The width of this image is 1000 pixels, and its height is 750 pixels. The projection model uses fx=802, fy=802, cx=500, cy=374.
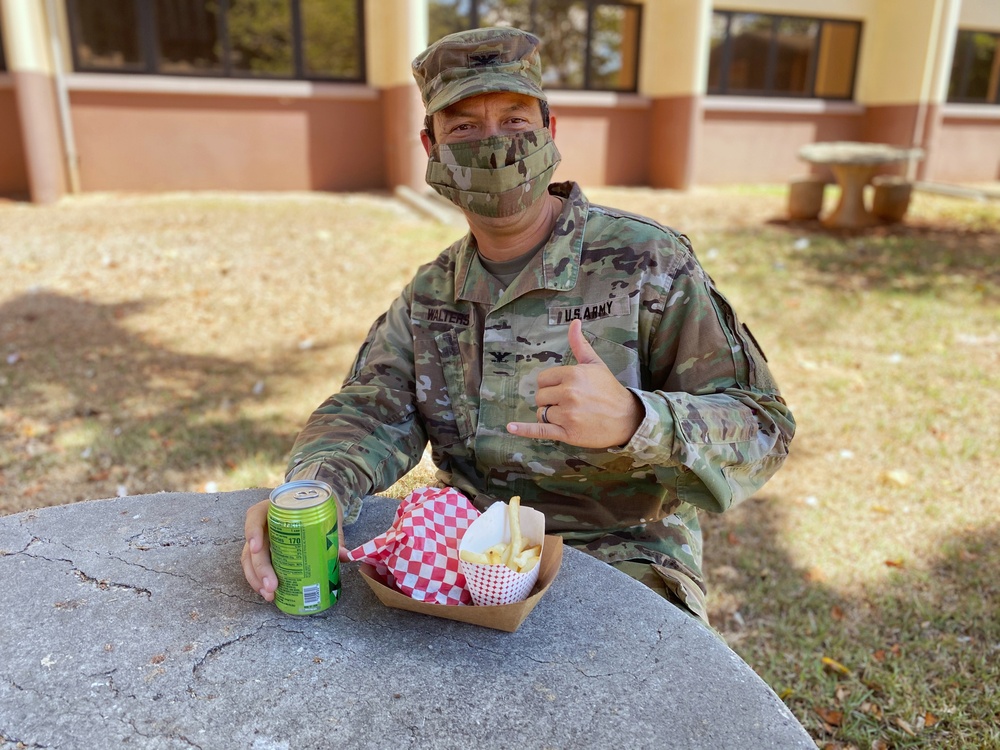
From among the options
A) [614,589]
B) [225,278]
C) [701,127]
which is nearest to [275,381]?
[225,278]

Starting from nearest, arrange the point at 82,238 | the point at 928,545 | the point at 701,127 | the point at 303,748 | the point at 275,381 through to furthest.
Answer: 1. the point at 303,748
2. the point at 928,545
3. the point at 275,381
4. the point at 82,238
5. the point at 701,127

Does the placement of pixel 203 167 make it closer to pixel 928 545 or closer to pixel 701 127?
pixel 701 127

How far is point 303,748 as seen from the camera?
1.12m

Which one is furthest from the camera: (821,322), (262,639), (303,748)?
(821,322)

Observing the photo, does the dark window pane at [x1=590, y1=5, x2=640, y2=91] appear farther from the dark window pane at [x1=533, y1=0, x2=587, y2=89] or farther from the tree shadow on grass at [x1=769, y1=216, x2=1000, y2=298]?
the tree shadow on grass at [x1=769, y1=216, x2=1000, y2=298]

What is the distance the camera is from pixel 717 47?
11742mm

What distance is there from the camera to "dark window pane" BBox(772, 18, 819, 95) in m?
12.1

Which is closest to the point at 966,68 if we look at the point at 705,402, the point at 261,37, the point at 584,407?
the point at 261,37

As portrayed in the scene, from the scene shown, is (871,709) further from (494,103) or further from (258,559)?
(494,103)

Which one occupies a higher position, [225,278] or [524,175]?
[524,175]

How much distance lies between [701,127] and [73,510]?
11070 millimetres

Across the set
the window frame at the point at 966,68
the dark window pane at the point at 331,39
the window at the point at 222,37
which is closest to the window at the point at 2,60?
the window at the point at 222,37

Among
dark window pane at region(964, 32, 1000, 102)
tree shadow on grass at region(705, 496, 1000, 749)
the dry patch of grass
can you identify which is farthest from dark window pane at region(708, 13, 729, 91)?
tree shadow on grass at region(705, 496, 1000, 749)

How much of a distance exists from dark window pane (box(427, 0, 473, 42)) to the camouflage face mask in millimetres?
9247
